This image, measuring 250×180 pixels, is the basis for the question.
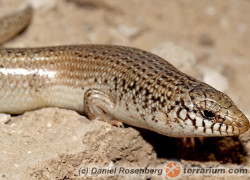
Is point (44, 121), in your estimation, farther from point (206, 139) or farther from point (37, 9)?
point (37, 9)

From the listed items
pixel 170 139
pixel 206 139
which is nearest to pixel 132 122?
pixel 170 139

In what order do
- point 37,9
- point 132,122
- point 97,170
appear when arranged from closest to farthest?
point 97,170
point 132,122
point 37,9

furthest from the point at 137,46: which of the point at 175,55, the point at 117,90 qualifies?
the point at 117,90

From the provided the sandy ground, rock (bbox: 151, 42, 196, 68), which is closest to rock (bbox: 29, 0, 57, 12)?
the sandy ground

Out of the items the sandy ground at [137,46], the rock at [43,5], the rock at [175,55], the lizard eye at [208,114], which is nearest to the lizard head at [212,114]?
the lizard eye at [208,114]

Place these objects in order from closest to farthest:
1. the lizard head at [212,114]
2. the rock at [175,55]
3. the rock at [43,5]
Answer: the lizard head at [212,114] < the rock at [175,55] < the rock at [43,5]

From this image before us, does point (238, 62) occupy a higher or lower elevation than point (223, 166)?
higher

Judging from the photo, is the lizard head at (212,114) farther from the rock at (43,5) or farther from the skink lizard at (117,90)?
the rock at (43,5)
